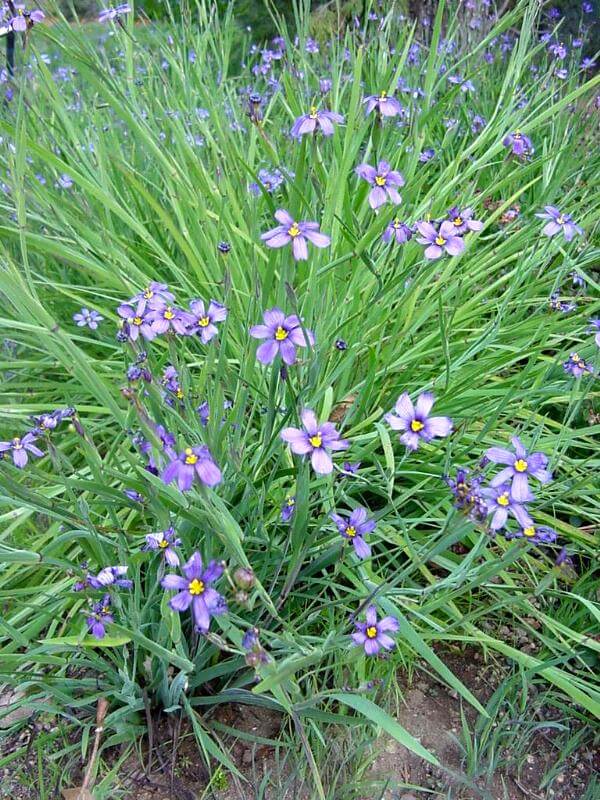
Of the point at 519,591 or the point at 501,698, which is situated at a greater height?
the point at 519,591

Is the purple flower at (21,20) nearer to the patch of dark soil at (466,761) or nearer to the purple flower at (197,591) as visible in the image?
the purple flower at (197,591)

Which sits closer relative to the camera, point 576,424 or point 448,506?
point 448,506

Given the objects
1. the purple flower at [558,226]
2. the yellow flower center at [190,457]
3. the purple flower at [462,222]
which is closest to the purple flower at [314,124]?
the purple flower at [462,222]

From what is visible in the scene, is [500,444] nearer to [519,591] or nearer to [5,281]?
[519,591]

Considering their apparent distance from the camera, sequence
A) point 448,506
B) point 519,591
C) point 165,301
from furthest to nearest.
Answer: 1. point 448,506
2. point 519,591
3. point 165,301

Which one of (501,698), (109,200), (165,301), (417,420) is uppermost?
(109,200)

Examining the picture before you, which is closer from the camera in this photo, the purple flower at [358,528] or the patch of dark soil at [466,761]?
the purple flower at [358,528]

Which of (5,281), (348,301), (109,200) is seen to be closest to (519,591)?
(348,301)

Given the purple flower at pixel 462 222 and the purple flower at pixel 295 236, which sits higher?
the purple flower at pixel 462 222
